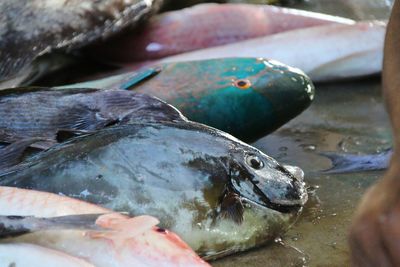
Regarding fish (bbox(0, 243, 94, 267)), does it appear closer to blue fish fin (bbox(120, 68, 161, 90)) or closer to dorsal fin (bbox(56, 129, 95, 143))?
dorsal fin (bbox(56, 129, 95, 143))

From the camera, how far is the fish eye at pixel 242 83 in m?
3.97

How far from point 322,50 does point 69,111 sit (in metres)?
2.42

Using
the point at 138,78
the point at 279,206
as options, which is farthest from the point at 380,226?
the point at 138,78

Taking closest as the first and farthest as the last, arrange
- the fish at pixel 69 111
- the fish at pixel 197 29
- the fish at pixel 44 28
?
the fish at pixel 69 111, the fish at pixel 44 28, the fish at pixel 197 29

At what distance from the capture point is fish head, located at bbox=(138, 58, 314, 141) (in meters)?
3.88

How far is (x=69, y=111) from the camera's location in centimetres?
336

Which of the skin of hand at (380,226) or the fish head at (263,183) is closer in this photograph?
the skin of hand at (380,226)

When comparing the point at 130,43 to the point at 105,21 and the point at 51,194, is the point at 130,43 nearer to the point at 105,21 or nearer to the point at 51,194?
the point at 105,21

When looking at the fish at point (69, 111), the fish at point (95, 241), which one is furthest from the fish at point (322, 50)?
the fish at point (95, 241)

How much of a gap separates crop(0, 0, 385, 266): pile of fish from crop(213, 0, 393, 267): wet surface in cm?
11

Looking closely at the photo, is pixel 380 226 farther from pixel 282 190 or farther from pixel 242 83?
pixel 242 83

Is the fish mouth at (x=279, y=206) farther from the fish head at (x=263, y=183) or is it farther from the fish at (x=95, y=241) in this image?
the fish at (x=95, y=241)

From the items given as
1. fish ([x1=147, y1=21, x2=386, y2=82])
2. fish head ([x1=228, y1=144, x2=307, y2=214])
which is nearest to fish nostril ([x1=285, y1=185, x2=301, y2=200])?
fish head ([x1=228, y1=144, x2=307, y2=214])

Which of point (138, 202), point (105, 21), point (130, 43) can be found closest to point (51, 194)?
point (138, 202)
